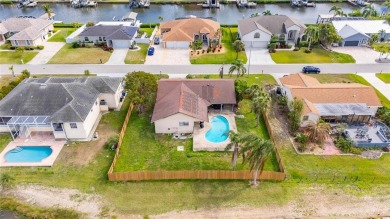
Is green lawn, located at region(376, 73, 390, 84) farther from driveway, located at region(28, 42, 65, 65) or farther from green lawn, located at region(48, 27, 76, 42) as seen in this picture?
green lawn, located at region(48, 27, 76, 42)

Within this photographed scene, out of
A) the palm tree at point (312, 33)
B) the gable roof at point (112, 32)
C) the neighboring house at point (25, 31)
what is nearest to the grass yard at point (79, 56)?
the gable roof at point (112, 32)

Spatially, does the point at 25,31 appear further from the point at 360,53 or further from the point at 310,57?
the point at 360,53

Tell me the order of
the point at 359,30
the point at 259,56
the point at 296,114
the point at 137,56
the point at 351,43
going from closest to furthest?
1. the point at 296,114
2. the point at 137,56
3. the point at 259,56
4. the point at 351,43
5. the point at 359,30

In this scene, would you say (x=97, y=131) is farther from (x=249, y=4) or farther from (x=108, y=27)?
(x=249, y=4)

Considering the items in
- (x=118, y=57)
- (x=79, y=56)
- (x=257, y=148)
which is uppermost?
(x=257, y=148)

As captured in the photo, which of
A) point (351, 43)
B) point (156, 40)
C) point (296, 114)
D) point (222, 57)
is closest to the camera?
point (296, 114)

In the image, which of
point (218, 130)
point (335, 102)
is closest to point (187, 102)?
point (218, 130)
